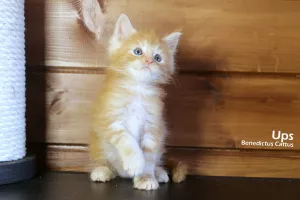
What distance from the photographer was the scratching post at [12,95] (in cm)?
95

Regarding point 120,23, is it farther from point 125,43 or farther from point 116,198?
point 116,198

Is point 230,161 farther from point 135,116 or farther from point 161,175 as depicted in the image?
point 135,116

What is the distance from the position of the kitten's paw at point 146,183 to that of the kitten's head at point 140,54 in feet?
0.84

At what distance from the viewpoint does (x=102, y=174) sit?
3.29 feet

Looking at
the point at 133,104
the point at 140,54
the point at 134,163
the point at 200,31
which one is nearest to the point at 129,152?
the point at 134,163

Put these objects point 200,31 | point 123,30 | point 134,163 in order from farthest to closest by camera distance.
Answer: point 200,31 → point 123,30 → point 134,163

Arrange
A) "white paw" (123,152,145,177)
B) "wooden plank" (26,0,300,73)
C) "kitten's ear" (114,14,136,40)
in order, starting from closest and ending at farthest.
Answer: "white paw" (123,152,145,177) < "kitten's ear" (114,14,136,40) < "wooden plank" (26,0,300,73)

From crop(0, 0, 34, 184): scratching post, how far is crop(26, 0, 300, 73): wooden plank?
0.49 ft

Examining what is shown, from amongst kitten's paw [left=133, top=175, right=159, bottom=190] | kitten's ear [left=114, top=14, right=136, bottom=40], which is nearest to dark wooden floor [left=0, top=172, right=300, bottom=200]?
kitten's paw [left=133, top=175, right=159, bottom=190]

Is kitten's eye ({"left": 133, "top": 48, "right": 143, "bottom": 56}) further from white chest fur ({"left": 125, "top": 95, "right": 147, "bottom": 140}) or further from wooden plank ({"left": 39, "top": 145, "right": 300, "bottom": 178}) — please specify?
wooden plank ({"left": 39, "top": 145, "right": 300, "bottom": 178})

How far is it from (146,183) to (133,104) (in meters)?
0.21

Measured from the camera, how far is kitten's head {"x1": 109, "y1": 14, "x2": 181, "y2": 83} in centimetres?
94

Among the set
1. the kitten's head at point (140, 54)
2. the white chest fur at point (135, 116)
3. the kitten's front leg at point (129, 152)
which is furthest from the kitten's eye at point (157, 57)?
the kitten's front leg at point (129, 152)

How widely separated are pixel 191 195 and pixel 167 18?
55 cm
